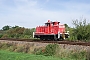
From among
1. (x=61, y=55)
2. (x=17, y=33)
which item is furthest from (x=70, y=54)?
(x=17, y=33)

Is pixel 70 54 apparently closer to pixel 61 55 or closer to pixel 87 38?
pixel 61 55

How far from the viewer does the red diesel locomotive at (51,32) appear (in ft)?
102

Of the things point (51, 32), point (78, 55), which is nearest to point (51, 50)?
point (78, 55)

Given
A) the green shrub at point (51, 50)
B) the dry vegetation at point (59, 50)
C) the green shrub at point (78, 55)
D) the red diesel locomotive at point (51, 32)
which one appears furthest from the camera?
the red diesel locomotive at point (51, 32)

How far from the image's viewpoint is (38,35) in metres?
33.0

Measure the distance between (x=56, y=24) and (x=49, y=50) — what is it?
15.8m

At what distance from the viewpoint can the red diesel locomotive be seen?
30.9 meters

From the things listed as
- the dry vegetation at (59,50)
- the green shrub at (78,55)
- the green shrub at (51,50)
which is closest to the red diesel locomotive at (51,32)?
the dry vegetation at (59,50)

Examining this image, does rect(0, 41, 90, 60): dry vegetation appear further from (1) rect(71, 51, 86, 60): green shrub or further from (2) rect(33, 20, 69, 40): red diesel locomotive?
(2) rect(33, 20, 69, 40): red diesel locomotive

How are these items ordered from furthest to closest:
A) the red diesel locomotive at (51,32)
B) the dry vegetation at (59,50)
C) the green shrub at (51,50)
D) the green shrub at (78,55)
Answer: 1. the red diesel locomotive at (51,32)
2. the green shrub at (51,50)
3. the dry vegetation at (59,50)
4. the green shrub at (78,55)

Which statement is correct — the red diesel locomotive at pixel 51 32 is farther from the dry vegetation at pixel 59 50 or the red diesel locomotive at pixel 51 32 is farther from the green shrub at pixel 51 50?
the green shrub at pixel 51 50

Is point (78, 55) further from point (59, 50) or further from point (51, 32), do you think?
point (51, 32)

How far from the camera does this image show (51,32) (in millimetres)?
32781

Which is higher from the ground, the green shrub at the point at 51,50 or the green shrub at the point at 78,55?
the green shrub at the point at 51,50
